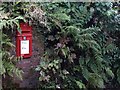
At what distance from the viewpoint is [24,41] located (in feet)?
12.6

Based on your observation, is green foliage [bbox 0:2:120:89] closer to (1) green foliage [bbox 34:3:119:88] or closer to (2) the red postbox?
(1) green foliage [bbox 34:3:119:88]

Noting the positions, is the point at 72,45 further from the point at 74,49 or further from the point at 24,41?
the point at 24,41

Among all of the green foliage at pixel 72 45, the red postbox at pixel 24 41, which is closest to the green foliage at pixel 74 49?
the green foliage at pixel 72 45

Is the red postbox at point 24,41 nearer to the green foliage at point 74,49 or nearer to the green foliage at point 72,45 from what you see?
the green foliage at point 72,45

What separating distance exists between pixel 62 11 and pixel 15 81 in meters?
1.48

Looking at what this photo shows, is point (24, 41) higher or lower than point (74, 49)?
higher

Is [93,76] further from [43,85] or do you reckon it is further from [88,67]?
[43,85]

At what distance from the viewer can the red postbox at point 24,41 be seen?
3.81 m

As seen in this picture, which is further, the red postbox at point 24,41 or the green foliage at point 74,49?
the green foliage at point 74,49

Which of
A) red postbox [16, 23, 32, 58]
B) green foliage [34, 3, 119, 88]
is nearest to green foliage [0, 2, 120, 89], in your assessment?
green foliage [34, 3, 119, 88]

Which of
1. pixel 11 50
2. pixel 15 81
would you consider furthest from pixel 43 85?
pixel 11 50

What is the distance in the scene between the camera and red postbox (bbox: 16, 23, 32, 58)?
381cm

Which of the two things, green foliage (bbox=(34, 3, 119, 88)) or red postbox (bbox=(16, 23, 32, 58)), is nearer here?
red postbox (bbox=(16, 23, 32, 58))

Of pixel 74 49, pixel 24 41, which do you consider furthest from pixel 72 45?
pixel 24 41
